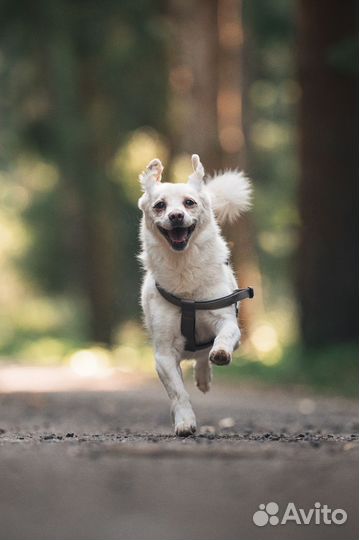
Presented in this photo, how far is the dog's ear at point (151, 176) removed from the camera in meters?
8.02

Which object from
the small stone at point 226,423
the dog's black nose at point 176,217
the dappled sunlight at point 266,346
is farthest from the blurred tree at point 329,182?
the dog's black nose at point 176,217

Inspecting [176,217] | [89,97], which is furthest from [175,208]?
[89,97]

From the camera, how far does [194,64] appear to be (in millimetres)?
22500

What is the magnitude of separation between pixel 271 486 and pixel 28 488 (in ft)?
4.56

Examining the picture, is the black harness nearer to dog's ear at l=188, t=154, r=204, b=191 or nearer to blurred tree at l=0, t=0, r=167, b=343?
dog's ear at l=188, t=154, r=204, b=191

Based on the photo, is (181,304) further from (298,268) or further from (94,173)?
(94,173)

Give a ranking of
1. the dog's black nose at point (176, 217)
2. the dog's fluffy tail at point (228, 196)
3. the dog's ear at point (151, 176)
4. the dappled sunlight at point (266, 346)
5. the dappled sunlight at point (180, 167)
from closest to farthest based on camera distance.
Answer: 1. the dog's black nose at point (176, 217)
2. the dog's ear at point (151, 176)
3. the dog's fluffy tail at point (228, 196)
4. the dappled sunlight at point (266, 346)
5. the dappled sunlight at point (180, 167)

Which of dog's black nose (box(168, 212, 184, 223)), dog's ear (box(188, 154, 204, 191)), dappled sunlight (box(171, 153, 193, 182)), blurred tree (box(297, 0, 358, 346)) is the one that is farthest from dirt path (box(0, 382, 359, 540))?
dappled sunlight (box(171, 153, 193, 182))

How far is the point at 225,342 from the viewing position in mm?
7457

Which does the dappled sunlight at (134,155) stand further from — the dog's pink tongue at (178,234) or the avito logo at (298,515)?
the avito logo at (298,515)

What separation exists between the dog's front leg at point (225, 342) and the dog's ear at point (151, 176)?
1.16m

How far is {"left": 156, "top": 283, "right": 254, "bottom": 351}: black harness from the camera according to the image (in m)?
7.97

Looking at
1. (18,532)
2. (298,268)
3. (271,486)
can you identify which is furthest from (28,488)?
(298,268)

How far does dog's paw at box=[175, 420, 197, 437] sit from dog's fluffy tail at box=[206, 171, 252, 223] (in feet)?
6.91
